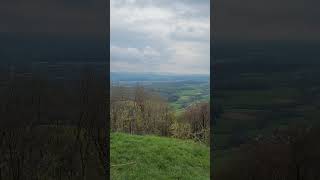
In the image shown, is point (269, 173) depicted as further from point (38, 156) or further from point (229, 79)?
point (38, 156)

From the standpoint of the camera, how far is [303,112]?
2740mm

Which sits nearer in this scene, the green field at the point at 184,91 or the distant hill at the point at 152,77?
the distant hill at the point at 152,77

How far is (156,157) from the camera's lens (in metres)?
4.46

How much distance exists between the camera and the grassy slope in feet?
14.2

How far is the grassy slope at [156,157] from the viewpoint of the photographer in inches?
171

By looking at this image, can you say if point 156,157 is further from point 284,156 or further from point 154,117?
point 284,156

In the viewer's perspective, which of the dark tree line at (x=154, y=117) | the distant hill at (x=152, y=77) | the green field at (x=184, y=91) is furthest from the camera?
the dark tree line at (x=154, y=117)

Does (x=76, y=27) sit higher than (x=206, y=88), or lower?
higher

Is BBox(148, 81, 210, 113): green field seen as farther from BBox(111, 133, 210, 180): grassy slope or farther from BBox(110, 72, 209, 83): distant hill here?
BBox(111, 133, 210, 180): grassy slope

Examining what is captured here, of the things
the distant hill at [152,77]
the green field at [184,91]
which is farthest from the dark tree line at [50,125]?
the green field at [184,91]

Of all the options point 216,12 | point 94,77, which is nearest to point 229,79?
point 216,12

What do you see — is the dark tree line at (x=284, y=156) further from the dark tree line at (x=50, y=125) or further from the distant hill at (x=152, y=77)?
the distant hill at (x=152, y=77)

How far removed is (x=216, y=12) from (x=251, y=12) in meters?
0.24

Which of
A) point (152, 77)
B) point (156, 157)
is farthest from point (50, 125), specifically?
point (156, 157)
